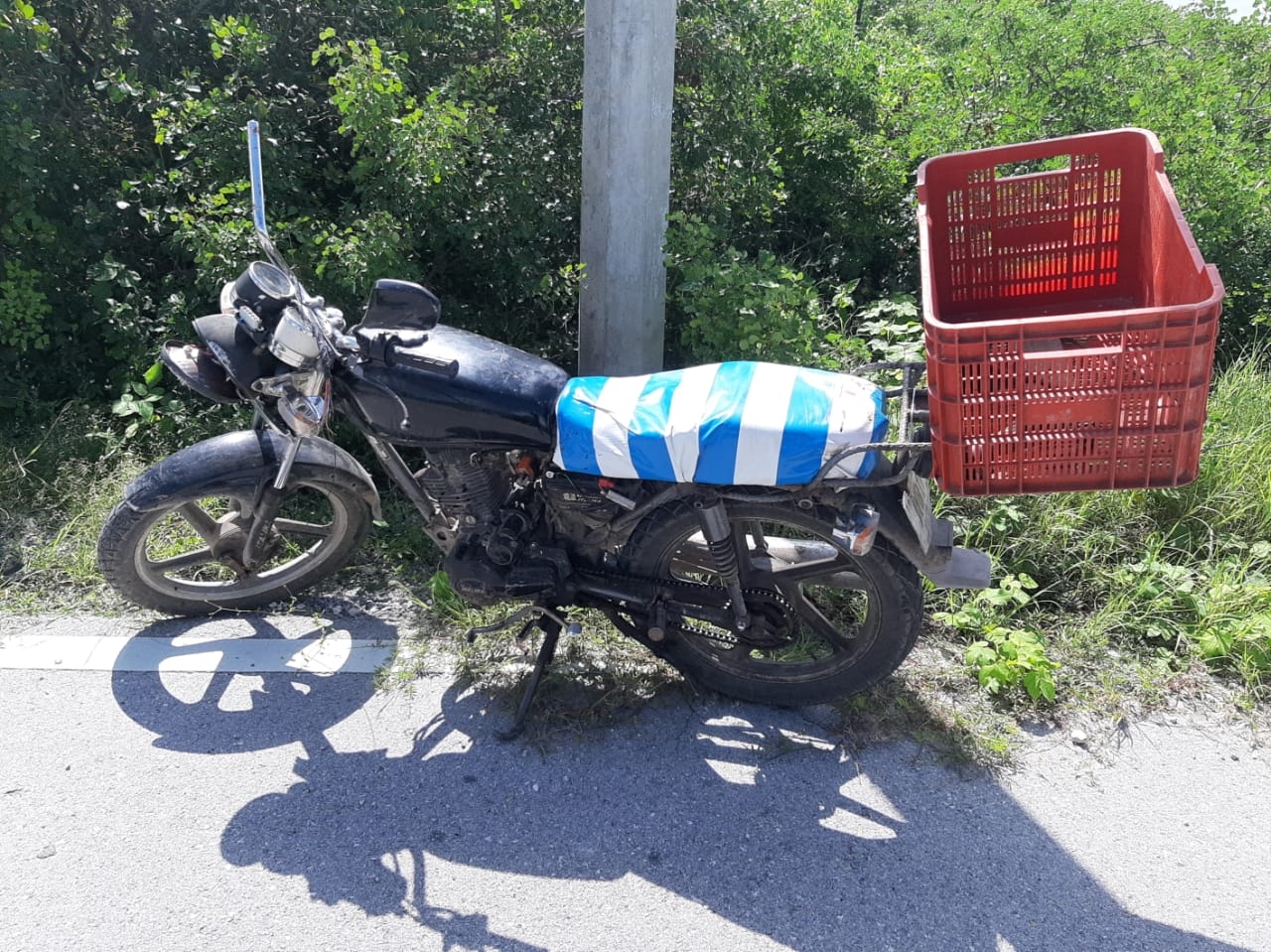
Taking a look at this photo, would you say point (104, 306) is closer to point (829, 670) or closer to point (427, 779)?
point (427, 779)

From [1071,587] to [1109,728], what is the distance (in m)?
0.73

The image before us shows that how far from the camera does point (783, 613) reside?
285 cm

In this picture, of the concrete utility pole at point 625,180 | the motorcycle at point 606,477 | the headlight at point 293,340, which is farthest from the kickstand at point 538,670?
the concrete utility pole at point 625,180

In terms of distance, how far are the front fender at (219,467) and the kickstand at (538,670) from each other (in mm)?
930

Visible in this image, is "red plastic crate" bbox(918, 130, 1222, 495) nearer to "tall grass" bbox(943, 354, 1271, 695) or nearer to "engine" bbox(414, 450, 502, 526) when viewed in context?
"tall grass" bbox(943, 354, 1271, 695)

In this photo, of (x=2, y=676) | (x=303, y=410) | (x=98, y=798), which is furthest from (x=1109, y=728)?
(x=2, y=676)

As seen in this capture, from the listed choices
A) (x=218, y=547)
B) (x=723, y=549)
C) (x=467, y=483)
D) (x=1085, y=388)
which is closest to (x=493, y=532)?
(x=467, y=483)

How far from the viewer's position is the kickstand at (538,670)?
2879 millimetres

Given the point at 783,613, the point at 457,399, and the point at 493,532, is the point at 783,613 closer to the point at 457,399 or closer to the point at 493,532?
the point at 493,532

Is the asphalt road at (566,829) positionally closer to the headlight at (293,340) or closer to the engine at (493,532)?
the engine at (493,532)

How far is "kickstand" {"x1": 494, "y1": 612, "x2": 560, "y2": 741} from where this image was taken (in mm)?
2879

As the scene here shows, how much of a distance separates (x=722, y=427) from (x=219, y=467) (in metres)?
1.69

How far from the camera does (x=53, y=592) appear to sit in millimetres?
3590

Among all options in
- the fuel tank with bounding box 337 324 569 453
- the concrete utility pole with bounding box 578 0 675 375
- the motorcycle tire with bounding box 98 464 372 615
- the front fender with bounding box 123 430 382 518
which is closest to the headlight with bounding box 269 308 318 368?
the fuel tank with bounding box 337 324 569 453
